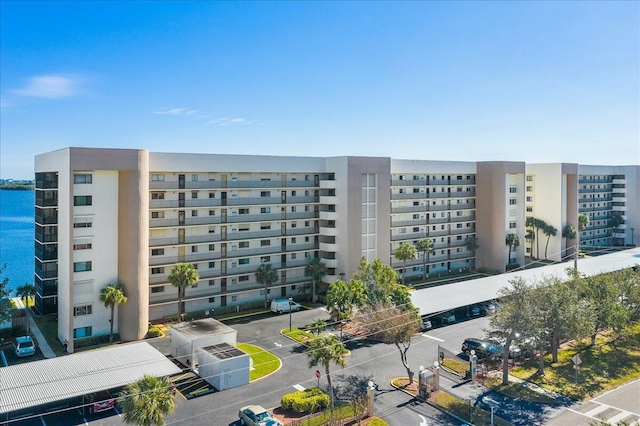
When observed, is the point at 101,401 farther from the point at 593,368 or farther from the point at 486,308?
the point at 486,308

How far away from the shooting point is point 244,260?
5397 cm

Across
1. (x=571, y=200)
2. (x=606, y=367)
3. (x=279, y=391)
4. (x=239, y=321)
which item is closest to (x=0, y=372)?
(x=279, y=391)

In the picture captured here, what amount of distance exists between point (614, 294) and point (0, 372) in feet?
155

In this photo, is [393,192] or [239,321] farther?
[393,192]

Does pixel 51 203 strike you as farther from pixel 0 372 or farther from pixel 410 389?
pixel 410 389

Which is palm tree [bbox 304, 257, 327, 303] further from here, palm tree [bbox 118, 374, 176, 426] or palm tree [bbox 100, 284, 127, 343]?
palm tree [bbox 118, 374, 176, 426]

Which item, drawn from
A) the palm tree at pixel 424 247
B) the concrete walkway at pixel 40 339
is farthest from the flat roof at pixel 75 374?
the palm tree at pixel 424 247

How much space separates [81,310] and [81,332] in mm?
1994

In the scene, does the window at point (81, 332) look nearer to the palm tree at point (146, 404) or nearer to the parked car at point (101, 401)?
the parked car at point (101, 401)

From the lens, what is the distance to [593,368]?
3691 centimetres

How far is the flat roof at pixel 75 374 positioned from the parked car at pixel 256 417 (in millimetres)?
5933

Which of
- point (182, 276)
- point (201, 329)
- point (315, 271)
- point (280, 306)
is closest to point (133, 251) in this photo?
point (182, 276)

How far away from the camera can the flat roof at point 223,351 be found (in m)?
34.6

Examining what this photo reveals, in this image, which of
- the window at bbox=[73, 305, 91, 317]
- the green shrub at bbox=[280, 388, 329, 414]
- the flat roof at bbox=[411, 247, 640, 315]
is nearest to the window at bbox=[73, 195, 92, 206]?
the window at bbox=[73, 305, 91, 317]
